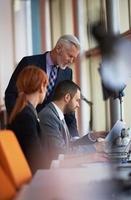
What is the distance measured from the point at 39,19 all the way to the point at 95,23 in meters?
6.09

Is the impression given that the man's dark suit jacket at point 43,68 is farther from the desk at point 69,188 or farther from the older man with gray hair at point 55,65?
the desk at point 69,188

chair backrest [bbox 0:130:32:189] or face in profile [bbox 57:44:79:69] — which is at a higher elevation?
face in profile [bbox 57:44:79:69]

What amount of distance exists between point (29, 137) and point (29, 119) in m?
0.09

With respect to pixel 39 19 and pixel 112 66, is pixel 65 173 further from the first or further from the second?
pixel 39 19

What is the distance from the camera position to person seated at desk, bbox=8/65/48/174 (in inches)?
81.8

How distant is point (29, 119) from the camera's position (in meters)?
2.11

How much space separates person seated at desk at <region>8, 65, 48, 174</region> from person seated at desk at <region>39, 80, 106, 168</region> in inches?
3.0

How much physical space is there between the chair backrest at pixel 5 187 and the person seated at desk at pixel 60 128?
43 cm

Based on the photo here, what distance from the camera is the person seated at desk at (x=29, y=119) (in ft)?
6.82

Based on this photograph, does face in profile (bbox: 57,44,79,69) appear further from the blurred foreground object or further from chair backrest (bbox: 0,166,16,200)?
the blurred foreground object

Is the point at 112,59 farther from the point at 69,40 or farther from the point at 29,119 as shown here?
the point at 69,40

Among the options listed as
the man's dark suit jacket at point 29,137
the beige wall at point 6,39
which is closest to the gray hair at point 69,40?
the man's dark suit jacket at point 29,137

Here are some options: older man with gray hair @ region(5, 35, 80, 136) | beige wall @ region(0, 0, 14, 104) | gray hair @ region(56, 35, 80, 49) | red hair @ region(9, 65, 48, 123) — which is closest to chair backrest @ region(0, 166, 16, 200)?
red hair @ region(9, 65, 48, 123)

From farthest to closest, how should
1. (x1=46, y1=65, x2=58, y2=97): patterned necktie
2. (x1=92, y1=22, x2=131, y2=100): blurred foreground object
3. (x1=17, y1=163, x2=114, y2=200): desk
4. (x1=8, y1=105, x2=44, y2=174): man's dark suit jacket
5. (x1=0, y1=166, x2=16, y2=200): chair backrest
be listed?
(x1=46, y1=65, x2=58, y2=97): patterned necktie
(x1=8, y1=105, x2=44, y2=174): man's dark suit jacket
(x1=0, y1=166, x2=16, y2=200): chair backrest
(x1=17, y1=163, x2=114, y2=200): desk
(x1=92, y1=22, x2=131, y2=100): blurred foreground object
